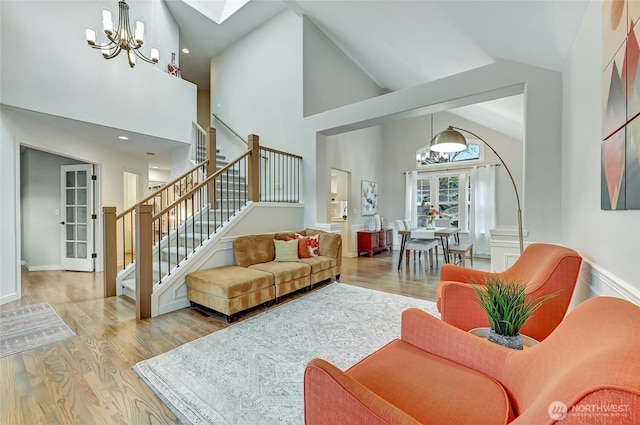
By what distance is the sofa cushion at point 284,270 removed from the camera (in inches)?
134

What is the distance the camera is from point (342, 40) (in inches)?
235

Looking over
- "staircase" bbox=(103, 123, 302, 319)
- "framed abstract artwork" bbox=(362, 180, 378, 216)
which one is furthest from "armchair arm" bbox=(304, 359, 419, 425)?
"framed abstract artwork" bbox=(362, 180, 378, 216)

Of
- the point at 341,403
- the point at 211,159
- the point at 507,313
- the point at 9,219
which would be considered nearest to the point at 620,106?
the point at 507,313

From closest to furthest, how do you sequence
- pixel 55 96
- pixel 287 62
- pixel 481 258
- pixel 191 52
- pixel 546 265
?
1. pixel 546 265
2. pixel 55 96
3. pixel 287 62
4. pixel 481 258
5. pixel 191 52

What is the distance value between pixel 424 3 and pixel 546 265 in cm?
308

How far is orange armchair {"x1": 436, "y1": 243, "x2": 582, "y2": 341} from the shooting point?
172 centimetres

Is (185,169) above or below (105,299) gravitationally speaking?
above

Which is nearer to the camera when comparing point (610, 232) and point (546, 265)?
point (610, 232)

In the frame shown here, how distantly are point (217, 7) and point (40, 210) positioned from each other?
571cm

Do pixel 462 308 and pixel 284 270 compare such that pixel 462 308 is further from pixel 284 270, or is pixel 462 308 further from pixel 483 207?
pixel 483 207

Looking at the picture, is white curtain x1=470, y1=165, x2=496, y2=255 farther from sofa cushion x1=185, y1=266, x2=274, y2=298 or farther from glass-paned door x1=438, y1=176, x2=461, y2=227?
sofa cushion x1=185, y1=266, x2=274, y2=298

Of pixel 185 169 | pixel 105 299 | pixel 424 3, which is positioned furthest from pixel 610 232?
pixel 185 169

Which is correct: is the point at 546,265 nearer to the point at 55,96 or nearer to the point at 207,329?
the point at 207,329

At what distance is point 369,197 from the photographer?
7516 mm
